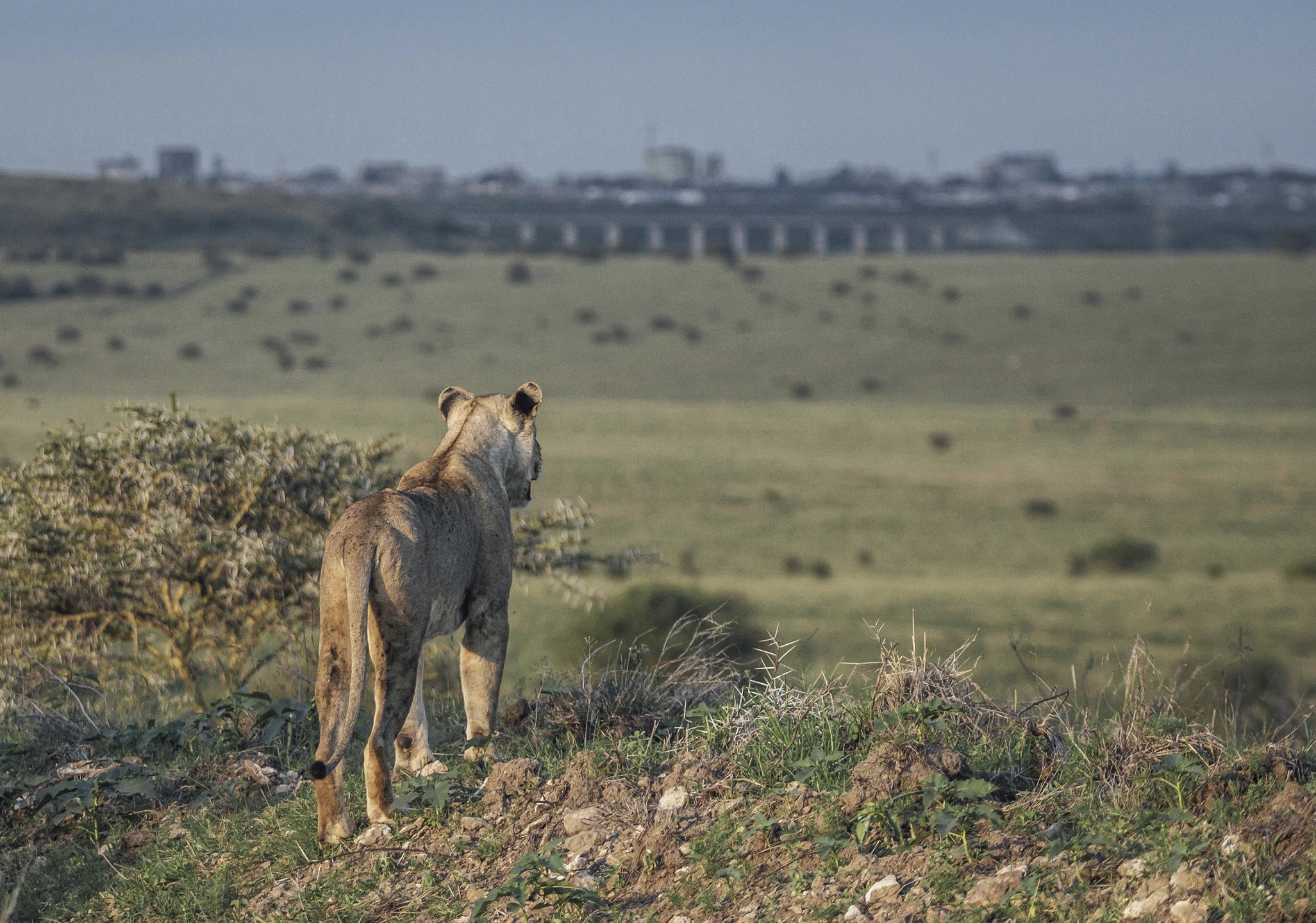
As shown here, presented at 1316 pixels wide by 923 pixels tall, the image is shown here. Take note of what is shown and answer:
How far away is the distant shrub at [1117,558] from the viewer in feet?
138

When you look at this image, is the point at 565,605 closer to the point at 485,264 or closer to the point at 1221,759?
the point at 1221,759

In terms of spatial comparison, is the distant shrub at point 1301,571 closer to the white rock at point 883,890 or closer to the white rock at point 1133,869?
the white rock at point 1133,869

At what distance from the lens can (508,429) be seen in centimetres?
764

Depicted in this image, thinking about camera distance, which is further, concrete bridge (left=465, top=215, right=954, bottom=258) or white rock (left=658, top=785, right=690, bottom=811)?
concrete bridge (left=465, top=215, right=954, bottom=258)

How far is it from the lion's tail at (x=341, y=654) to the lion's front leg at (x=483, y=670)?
0.88 m

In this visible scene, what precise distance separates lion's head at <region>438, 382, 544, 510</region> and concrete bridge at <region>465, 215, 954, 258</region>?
426 ft

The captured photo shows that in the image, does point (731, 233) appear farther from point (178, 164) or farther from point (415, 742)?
point (415, 742)

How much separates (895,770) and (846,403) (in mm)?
67272

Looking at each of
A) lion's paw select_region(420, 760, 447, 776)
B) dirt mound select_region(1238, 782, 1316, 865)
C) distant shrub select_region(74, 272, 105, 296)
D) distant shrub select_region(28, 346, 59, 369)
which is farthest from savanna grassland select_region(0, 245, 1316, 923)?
distant shrub select_region(74, 272, 105, 296)

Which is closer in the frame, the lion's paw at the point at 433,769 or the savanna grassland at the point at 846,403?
the lion's paw at the point at 433,769

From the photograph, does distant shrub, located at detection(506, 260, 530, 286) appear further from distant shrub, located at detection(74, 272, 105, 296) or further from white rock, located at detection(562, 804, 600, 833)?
white rock, located at detection(562, 804, 600, 833)

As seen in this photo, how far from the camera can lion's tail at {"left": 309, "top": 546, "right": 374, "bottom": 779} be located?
6094 millimetres

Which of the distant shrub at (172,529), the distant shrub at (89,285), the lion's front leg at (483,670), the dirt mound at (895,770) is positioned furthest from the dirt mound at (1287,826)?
the distant shrub at (89,285)

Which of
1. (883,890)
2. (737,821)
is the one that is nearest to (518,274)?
(737,821)
